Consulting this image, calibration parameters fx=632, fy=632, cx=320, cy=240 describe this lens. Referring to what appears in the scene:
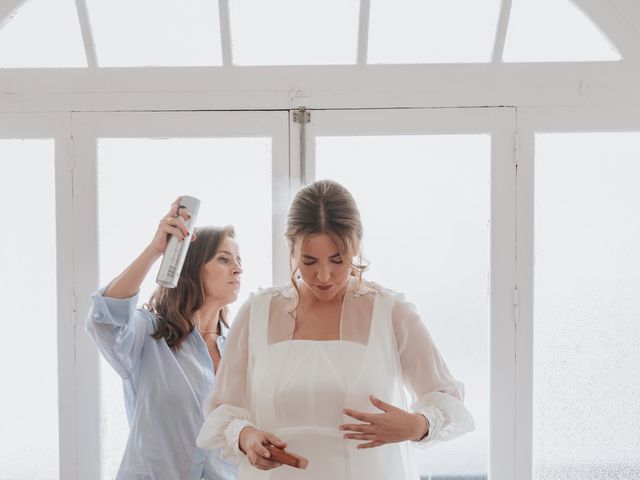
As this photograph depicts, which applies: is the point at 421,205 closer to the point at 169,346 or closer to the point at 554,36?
the point at 554,36

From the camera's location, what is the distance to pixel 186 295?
1.62 meters

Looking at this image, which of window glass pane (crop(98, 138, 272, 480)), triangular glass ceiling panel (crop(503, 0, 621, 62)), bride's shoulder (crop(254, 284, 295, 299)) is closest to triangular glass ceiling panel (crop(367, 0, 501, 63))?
triangular glass ceiling panel (crop(503, 0, 621, 62))

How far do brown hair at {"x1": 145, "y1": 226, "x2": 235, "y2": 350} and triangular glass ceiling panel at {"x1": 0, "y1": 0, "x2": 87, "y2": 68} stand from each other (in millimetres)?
643

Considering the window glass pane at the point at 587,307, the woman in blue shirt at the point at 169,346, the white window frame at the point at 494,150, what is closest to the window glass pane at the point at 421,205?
the white window frame at the point at 494,150

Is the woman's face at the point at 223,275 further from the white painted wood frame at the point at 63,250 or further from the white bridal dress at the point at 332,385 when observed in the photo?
the white painted wood frame at the point at 63,250

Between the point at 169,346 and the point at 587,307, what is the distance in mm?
1186

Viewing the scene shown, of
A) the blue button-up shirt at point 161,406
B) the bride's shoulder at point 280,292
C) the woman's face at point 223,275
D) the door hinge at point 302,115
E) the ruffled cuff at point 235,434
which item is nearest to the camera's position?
the ruffled cuff at point 235,434

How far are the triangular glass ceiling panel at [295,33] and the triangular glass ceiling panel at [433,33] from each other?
0.26 feet

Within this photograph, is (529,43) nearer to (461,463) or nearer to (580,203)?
(580,203)

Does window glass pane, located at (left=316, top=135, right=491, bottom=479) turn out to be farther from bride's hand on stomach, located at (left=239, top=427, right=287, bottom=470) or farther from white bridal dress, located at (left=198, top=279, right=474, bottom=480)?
bride's hand on stomach, located at (left=239, top=427, right=287, bottom=470)

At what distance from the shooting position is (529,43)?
5.95 ft

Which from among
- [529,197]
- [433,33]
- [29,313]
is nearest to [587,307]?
[529,197]

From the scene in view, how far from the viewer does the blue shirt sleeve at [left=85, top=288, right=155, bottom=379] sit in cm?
141

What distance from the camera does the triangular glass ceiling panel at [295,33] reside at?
1801 mm
